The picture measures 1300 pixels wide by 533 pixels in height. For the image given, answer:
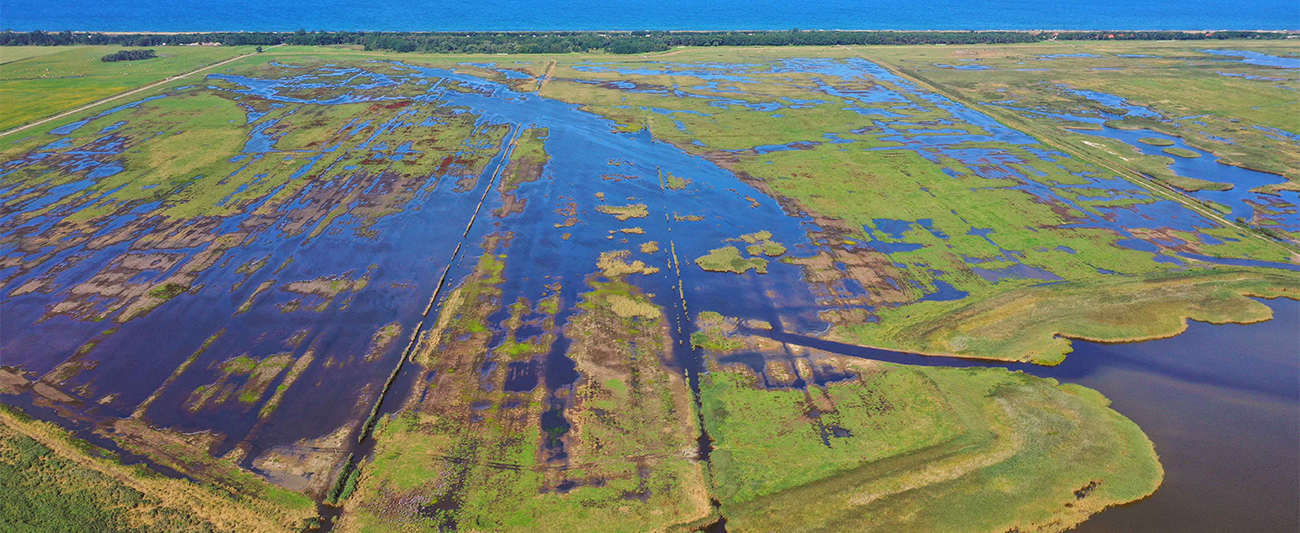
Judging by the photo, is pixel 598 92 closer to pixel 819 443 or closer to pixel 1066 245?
pixel 1066 245

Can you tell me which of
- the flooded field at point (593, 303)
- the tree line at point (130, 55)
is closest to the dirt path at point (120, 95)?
the flooded field at point (593, 303)

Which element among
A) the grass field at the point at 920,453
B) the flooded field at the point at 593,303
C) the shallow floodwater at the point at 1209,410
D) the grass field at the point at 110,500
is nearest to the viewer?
the grass field at the point at 110,500

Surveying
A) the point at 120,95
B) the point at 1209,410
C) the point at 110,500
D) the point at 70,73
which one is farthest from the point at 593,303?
the point at 70,73

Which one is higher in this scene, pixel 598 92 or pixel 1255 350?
pixel 598 92

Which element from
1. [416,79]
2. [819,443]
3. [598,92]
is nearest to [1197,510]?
[819,443]

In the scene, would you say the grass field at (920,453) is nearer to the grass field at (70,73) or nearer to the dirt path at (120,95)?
the dirt path at (120,95)

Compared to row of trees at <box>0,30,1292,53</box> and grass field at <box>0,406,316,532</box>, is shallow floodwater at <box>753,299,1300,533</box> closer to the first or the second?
grass field at <box>0,406,316,532</box>

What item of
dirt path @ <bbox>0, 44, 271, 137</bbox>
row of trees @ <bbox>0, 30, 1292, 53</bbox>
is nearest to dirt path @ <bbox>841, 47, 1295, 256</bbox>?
row of trees @ <bbox>0, 30, 1292, 53</bbox>
